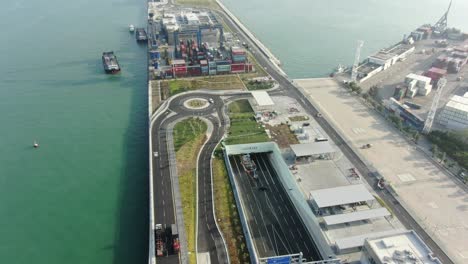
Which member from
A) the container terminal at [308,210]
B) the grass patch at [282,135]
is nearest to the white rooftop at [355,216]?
the container terminal at [308,210]

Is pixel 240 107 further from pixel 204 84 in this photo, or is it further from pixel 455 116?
pixel 455 116

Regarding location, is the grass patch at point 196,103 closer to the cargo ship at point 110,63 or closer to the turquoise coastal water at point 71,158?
the turquoise coastal water at point 71,158

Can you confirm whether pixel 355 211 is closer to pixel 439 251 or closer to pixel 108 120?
pixel 439 251

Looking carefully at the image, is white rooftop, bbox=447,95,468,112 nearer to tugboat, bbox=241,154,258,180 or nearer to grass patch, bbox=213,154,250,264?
tugboat, bbox=241,154,258,180

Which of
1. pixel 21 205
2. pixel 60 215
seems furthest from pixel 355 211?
pixel 21 205

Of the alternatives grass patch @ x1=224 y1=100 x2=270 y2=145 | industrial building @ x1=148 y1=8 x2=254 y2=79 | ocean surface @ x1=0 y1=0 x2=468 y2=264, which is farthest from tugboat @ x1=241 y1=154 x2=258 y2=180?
industrial building @ x1=148 y1=8 x2=254 y2=79

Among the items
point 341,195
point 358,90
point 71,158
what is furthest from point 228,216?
point 358,90
